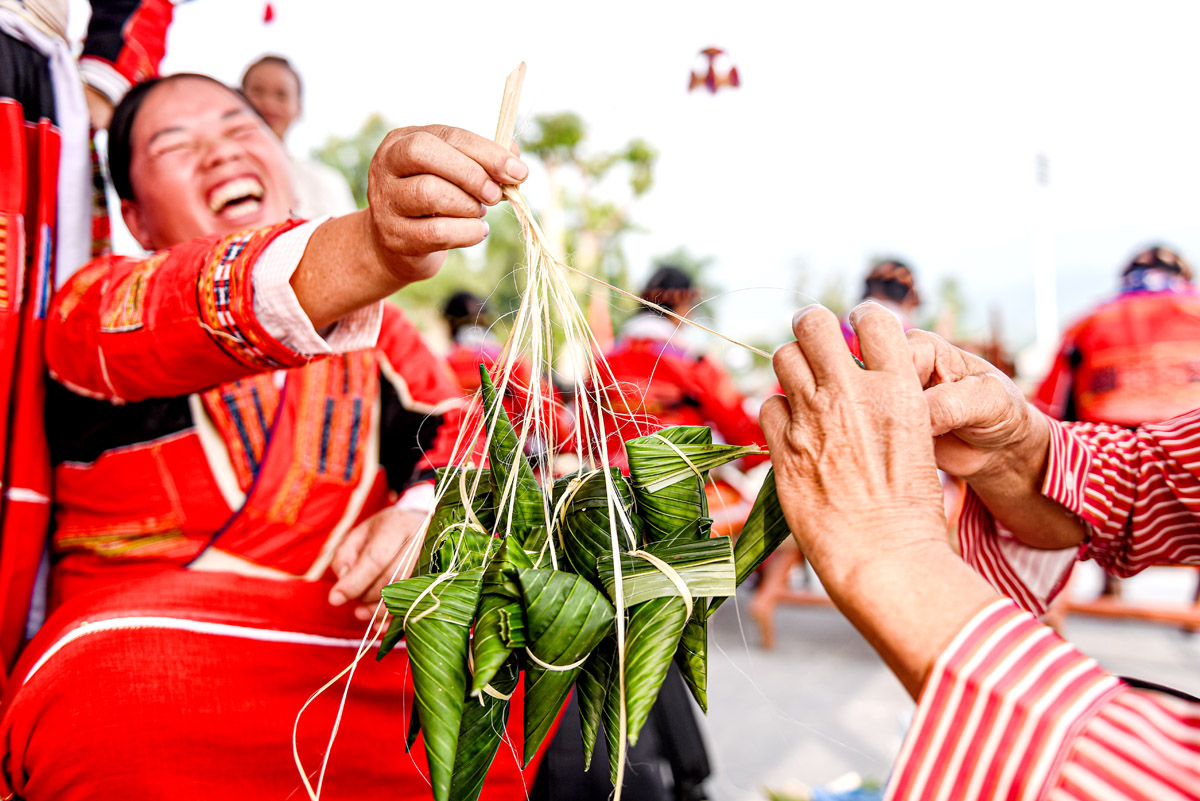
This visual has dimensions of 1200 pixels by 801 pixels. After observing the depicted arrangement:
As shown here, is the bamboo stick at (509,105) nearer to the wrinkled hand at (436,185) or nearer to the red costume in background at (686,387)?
the wrinkled hand at (436,185)

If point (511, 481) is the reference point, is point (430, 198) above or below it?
above

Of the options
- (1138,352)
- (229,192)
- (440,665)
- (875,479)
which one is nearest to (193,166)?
(229,192)

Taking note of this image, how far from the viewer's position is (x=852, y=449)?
73 cm

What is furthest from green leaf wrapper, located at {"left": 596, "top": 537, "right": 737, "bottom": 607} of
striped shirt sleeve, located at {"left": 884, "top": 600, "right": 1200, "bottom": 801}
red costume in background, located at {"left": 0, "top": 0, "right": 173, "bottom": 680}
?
red costume in background, located at {"left": 0, "top": 0, "right": 173, "bottom": 680}

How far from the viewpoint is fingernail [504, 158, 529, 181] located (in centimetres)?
86

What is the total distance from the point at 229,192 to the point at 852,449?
1245 millimetres

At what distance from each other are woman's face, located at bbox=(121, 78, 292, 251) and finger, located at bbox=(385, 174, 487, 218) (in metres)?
0.69

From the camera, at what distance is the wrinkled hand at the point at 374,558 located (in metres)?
1.07

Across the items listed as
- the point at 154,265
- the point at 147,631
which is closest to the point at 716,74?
the point at 154,265

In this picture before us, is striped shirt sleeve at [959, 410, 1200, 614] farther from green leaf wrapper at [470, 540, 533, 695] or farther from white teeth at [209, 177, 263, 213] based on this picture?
white teeth at [209, 177, 263, 213]

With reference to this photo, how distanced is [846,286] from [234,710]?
36113 millimetres

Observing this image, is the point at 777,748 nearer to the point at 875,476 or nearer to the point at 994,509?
the point at 994,509

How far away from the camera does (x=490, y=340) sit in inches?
42.9

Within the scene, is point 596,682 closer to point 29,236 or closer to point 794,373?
point 794,373
